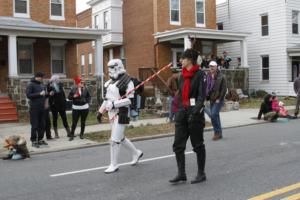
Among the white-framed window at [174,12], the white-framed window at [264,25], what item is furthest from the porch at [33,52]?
the white-framed window at [264,25]

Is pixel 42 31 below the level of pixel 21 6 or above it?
below

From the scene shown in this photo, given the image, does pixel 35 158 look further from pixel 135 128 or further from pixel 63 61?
pixel 63 61

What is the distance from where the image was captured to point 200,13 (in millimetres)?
29109

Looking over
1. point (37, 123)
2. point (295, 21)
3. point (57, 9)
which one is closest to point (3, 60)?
point (57, 9)

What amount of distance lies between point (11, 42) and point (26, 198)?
13.8 metres

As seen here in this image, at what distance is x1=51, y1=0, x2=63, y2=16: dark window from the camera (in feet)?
80.3

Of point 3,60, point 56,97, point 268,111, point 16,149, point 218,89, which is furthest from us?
point 3,60

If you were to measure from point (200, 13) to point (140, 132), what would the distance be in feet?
56.7

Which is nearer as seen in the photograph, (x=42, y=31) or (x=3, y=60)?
(x=42, y=31)

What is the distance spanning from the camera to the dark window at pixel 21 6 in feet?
75.9

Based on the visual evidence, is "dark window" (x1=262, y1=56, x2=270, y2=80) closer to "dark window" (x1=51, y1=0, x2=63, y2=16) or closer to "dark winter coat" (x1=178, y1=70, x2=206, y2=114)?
"dark window" (x1=51, y1=0, x2=63, y2=16)

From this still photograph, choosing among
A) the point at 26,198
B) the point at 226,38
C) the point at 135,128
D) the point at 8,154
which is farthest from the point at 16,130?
the point at 226,38

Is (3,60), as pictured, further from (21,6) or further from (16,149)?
(16,149)

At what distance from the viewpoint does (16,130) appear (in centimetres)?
1491
